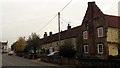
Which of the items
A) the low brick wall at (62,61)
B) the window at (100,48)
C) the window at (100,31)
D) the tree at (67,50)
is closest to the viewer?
the low brick wall at (62,61)

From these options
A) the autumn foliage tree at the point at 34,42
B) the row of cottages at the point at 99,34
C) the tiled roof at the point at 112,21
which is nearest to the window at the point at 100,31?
the row of cottages at the point at 99,34

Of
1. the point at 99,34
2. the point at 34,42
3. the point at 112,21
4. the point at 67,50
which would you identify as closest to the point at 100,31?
the point at 99,34

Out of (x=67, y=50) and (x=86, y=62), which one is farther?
(x=67, y=50)

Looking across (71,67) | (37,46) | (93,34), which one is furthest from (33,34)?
(71,67)

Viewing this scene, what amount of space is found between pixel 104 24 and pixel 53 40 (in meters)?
28.2

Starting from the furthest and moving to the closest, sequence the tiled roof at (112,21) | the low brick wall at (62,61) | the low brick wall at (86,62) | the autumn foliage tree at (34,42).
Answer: the autumn foliage tree at (34,42) < the tiled roof at (112,21) < the low brick wall at (62,61) < the low brick wall at (86,62)

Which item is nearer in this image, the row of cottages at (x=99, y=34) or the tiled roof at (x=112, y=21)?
the row of cottages at (x=99, y=34)

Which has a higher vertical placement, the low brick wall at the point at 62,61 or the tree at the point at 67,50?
the tree at the point at 67,50

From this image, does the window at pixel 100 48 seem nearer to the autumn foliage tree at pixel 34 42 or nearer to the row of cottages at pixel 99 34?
the row of cottages at pixel 99 34

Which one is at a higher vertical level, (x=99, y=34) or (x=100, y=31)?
(x=100, y=31)

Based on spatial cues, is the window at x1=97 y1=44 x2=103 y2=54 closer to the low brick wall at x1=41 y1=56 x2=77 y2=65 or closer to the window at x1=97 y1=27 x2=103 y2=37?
the window at x1=97 y1=27 x2=103 y2=37

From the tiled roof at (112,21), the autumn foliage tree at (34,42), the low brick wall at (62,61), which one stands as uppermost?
the tiled roof at (112,21)

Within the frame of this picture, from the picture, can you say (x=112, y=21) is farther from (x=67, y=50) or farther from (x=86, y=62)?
(x=86, y=62)

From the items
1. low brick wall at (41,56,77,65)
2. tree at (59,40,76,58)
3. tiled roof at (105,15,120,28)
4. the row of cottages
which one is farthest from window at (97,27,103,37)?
low brick wall at (41,56,77,65)
